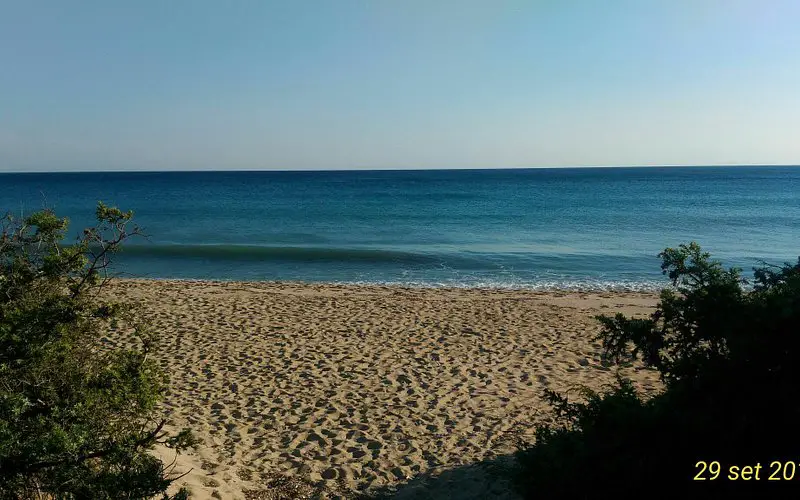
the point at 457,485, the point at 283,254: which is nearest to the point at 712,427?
the point at 457,485

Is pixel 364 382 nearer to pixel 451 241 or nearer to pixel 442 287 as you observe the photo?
pixel 442 287

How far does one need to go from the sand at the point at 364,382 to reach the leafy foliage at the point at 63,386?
70.8 inches

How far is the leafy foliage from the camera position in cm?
341

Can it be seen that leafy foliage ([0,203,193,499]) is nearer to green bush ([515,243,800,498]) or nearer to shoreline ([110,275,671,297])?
green bush ([515,243,800,498])

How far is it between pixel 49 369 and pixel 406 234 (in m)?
28.3

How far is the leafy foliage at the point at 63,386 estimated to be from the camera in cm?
341

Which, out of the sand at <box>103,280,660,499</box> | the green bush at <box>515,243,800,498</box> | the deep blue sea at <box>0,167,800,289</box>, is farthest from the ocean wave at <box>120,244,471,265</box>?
the green bush at <box>515,243,800,498</box>

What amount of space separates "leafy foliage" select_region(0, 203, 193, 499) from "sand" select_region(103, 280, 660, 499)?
5.90 ft

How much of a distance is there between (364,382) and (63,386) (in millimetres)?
5332

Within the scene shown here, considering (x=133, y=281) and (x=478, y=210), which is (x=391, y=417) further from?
(x=478, y=210)

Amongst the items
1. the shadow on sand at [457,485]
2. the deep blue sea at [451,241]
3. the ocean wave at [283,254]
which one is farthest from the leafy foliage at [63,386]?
the ocean wave at [283,254]

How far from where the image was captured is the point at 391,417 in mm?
7629

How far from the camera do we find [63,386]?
406cm

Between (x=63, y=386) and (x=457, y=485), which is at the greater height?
(x=63, y=386)
